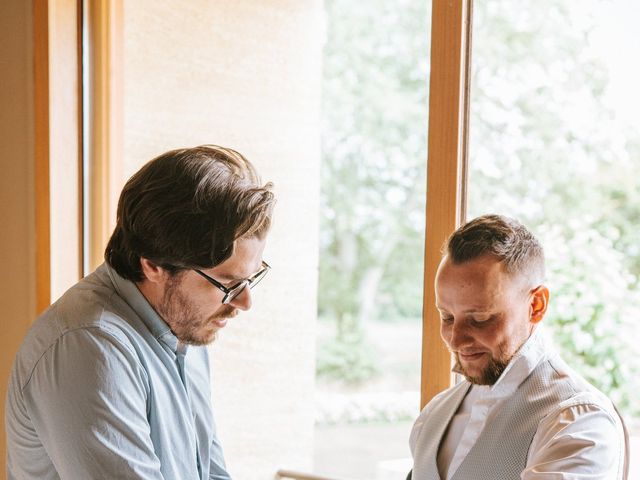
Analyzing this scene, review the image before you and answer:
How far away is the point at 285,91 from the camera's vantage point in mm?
2604

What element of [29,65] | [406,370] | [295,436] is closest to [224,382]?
[295,436]

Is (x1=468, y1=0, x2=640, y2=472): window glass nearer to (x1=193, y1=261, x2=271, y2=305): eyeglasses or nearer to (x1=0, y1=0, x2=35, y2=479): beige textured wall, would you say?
(x1=193, y1=261, x2=271, y2=305): eyeglasses

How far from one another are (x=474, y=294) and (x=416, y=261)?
4036mm

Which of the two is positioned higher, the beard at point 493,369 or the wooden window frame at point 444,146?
the wooden window frame at point 444,146

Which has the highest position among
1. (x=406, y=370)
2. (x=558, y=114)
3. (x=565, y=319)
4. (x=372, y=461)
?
(x=558, y=114)

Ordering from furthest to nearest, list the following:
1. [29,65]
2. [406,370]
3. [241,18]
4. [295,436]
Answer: [406,370], [295,436], [241,18], [29,65]

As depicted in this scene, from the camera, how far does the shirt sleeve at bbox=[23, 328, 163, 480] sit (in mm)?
1223

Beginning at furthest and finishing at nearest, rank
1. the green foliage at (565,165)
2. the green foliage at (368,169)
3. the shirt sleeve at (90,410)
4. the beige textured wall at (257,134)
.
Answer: the green foliage at (368,169)
the beige textured wall at (257,134)
the green foliage at (565,165)
the shirt sleeve at (90,410)

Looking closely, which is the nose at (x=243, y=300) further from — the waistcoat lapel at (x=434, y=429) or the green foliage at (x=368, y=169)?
the green foliage at (x=368, y=169)

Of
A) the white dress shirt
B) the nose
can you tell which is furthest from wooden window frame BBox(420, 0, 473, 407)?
the nose

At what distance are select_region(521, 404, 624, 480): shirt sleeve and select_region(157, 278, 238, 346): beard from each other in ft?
2.14

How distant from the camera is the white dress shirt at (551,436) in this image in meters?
1.37

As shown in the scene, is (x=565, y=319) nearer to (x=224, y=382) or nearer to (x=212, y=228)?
(x=212, y=228)

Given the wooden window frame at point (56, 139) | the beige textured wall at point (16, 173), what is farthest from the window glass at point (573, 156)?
the beige textured wall at point (16, 173)
